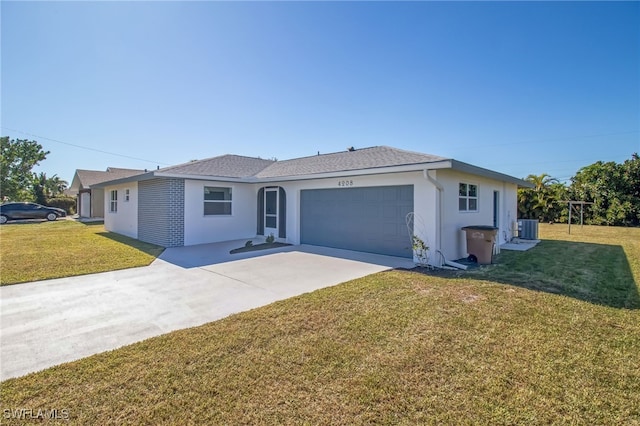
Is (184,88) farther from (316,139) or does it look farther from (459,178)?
(459,178)

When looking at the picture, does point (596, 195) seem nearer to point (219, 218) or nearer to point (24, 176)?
point (219, 218)

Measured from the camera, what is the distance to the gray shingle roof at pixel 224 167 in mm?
11786

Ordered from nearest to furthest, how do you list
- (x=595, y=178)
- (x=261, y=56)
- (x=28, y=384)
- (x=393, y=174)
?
(x=28, y=384) < (x=393, y=174) < (x=261, y=56) < (x=595, y=178)

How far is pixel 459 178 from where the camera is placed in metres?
9.26

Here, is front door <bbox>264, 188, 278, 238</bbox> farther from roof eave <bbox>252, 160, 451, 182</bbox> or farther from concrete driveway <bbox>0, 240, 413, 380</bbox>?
concrete driveway <bbox>0, 240, 413, 380</bbox>

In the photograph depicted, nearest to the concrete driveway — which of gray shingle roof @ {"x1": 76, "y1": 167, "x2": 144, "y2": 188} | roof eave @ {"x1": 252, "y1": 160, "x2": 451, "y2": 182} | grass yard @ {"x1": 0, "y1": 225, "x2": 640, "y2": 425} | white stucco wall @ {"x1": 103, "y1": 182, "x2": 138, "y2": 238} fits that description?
grass yard @ {"x1": 0, "y1": 225, "x2": 640, "y2": 425}

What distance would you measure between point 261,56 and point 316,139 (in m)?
9.57

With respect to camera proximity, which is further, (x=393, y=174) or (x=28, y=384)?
(x=393, y=174)

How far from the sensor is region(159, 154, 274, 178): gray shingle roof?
11786mm

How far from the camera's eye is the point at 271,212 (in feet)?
43.9

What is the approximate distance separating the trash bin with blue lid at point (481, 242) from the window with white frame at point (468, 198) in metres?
1.08

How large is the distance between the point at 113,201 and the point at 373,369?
18.4 meters

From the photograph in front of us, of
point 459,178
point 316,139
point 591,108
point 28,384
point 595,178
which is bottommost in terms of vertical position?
point 28,384

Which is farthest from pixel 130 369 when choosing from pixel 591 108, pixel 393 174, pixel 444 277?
pixel 591 108
